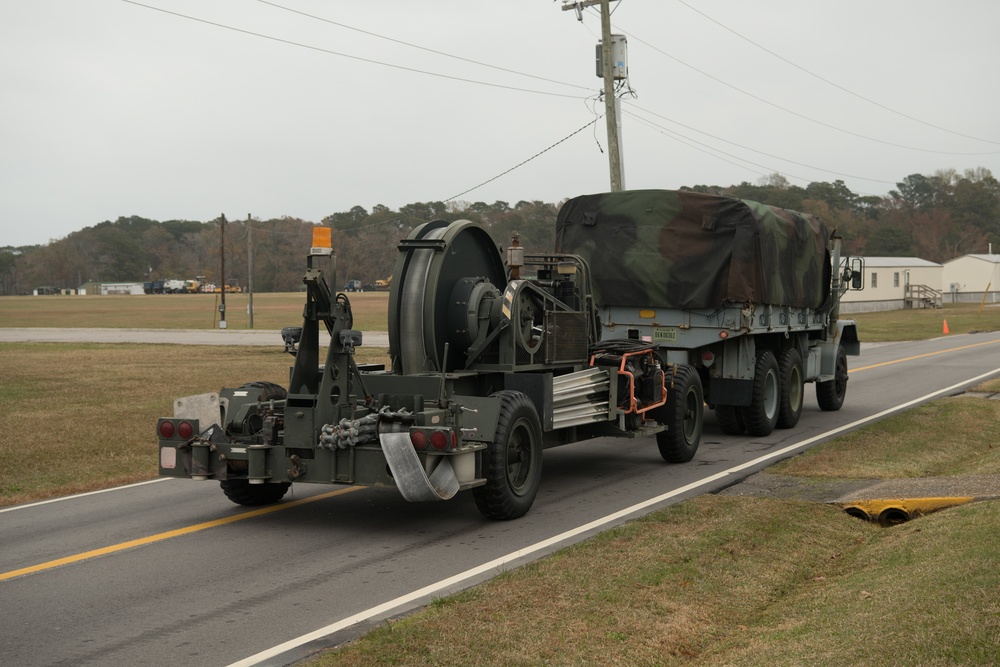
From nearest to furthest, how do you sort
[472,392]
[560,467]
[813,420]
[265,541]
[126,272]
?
1. [265,541]
2. [472,392]
3. [560,467]
4. [813,420]
5. [126,272]

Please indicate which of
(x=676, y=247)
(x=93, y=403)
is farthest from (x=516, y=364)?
(x=93, y=403)

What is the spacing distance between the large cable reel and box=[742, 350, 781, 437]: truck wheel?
592 centimetres

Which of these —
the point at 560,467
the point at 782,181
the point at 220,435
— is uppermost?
the point at 782,181

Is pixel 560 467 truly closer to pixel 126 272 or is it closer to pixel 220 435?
pixel 220 435

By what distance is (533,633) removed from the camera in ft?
20.4

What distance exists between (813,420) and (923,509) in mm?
7950

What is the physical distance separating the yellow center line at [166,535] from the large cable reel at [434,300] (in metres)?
1.66

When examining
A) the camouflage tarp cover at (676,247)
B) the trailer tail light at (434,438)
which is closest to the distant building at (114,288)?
the camouflage tarp cover at (676,247)

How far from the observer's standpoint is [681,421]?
12.8m

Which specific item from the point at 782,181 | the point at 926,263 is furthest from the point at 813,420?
the point at 782,181

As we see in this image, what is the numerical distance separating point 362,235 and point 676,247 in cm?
4126

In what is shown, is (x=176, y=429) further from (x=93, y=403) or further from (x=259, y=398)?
(x=93, y=403)

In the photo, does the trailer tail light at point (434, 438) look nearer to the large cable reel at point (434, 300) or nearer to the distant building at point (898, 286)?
the large cable reel at point (434, 300)

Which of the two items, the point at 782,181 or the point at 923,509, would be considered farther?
the point at 782,181
